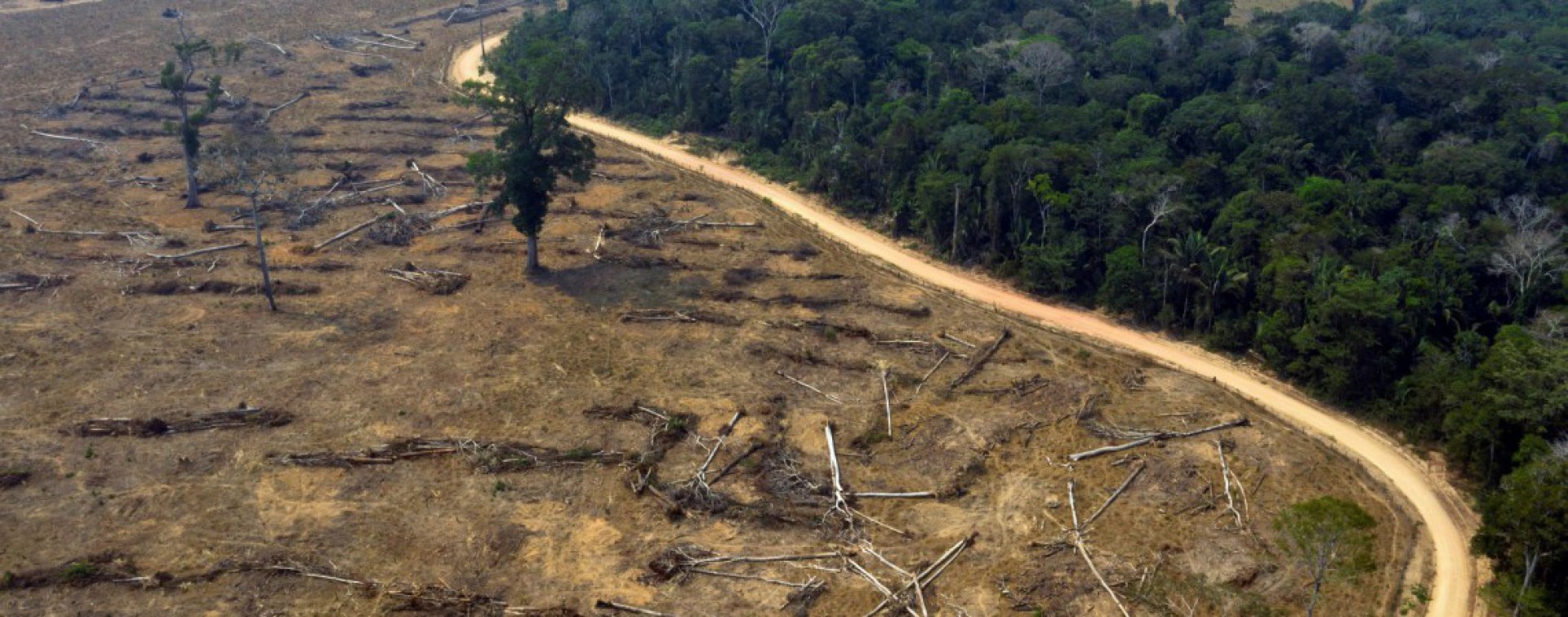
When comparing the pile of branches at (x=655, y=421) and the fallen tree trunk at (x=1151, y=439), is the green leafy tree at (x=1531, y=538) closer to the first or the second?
the fallen tree trunk at (x=1151, y=439)

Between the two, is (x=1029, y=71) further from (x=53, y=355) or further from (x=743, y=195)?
(x=53, y=355)

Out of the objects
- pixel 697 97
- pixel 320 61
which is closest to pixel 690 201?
pixel 697 97

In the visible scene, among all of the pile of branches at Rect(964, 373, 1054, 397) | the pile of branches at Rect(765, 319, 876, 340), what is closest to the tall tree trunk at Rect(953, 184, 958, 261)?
the pile of branches at Rect(765, 319, 876, 340)

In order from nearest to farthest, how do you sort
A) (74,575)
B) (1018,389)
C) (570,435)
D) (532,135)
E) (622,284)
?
1. (74,575)
2. (570,435)
3. (1018,389)
4. (532,135)
5. (622,284)

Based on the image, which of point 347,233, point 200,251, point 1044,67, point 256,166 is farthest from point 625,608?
point 1044,67

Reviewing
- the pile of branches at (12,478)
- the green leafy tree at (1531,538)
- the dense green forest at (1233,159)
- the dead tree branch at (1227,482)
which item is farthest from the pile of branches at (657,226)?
the green leafy tree at (1531,538)

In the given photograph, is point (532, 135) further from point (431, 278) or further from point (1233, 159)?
point (1233, 159)
